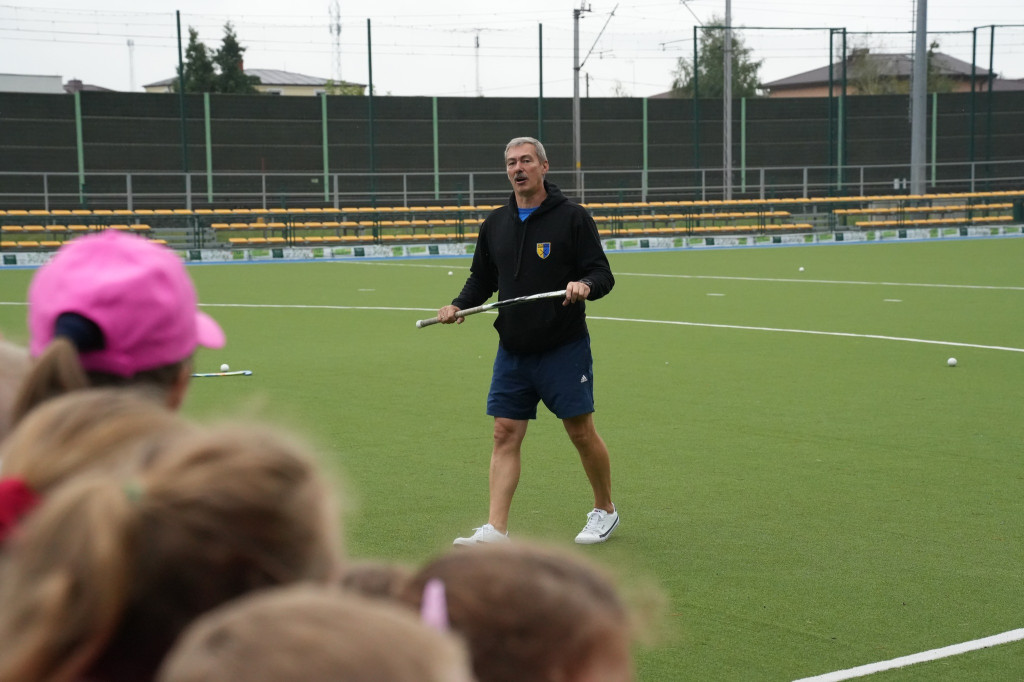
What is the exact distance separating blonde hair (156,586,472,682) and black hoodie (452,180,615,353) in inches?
204

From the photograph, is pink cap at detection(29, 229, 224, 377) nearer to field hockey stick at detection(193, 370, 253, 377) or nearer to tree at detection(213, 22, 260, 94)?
field hockey stick at detection(193, 370, 253, 377)

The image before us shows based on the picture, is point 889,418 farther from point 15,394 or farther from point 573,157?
point 573,157

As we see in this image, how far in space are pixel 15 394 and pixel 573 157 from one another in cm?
4459

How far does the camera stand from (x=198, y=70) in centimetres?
8500

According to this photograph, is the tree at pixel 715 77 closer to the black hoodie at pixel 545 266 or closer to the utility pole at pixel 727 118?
the utility pole at pixel 727 118

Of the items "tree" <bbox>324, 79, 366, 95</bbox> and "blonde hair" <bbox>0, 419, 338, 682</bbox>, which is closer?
"blonde hair" <bbox>0, 419, 338, 682</bbox>

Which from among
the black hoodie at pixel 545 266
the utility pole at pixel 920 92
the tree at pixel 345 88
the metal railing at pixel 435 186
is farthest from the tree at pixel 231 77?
the black hoodie at pixel 545 266

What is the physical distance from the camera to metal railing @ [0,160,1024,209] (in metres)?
39.5

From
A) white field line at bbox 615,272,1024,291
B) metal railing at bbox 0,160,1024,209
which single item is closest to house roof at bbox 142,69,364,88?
metal railing at bbox 0,160,1024,209

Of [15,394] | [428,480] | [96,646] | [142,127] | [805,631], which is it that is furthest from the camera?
[142,127]

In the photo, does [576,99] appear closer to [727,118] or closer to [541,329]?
[727,118]

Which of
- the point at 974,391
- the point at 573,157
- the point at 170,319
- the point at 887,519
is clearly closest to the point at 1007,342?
the point at 974,391

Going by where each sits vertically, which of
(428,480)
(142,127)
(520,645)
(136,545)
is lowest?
(428,480)

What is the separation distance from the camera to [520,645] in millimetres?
1619
